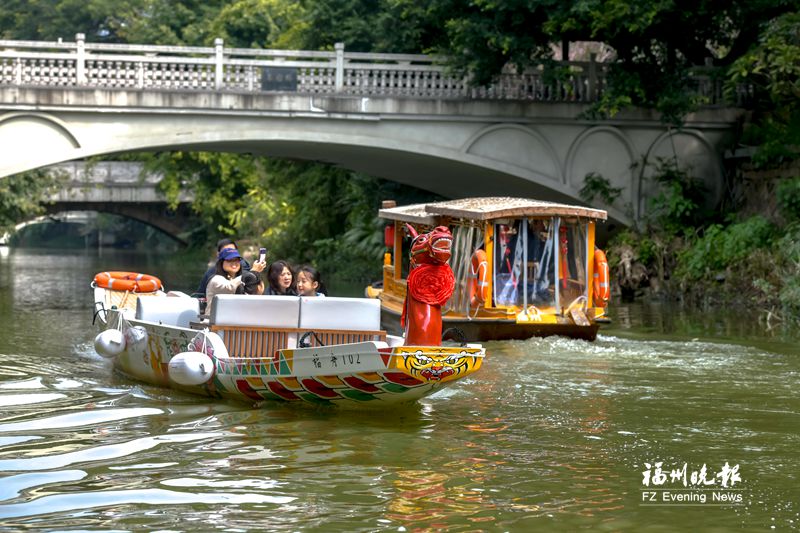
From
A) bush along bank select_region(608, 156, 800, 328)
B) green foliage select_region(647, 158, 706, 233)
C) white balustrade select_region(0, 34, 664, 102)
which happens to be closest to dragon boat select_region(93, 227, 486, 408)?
bush along bank select_region(608, 156, 800, 328)

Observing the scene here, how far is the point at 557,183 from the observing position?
94.5 feet

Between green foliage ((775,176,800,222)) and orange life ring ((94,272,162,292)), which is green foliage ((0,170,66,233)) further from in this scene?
green foliage ((775,176,800,222))

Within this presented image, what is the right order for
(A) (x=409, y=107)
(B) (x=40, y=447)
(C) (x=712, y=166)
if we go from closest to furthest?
(B) (x=40, y=447), (A) (x=409, y=107), (C) (x=712, y=166)

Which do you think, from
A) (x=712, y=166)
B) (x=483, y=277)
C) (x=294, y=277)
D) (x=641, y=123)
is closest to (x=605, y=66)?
(x=641, y=123)

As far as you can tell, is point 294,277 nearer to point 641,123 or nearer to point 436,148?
point 436,148

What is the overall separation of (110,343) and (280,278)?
6.44ft

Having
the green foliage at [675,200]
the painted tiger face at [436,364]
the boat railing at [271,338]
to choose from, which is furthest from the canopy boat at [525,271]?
the green foliage at [675,200]

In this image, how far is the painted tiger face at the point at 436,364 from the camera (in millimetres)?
11281

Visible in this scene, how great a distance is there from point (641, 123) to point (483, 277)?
11683mm

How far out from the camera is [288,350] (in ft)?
39.1

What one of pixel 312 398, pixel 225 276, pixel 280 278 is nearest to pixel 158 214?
pixel 225 276

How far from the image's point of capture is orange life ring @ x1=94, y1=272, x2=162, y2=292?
1786 cm

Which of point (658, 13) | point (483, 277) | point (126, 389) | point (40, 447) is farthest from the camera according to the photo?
point (658, 13)

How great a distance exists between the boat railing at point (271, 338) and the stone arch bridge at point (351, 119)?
13.4m
